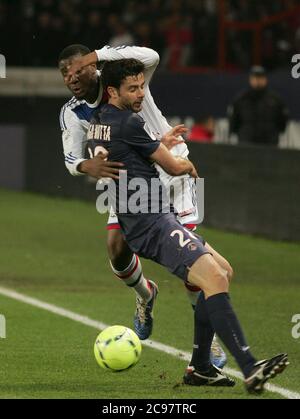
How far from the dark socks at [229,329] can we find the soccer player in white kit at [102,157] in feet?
2.47

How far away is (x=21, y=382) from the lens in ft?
26.3

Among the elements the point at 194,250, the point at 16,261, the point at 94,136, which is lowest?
the point at 16,261

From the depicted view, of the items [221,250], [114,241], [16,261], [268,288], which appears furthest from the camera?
[221,250]

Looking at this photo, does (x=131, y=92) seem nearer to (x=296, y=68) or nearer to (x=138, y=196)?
(x=138, y=196)

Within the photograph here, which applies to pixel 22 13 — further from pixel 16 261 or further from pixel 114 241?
pixel 114 241

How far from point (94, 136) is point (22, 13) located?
1836 centimetres

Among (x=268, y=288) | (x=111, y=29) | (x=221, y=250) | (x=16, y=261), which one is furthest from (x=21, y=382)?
(x=111, y=29)

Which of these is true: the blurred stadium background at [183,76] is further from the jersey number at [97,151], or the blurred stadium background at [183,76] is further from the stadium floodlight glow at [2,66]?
the jersey number at [97,151]

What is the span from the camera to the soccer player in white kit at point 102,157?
8.34 m

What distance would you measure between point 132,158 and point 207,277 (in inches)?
35.8

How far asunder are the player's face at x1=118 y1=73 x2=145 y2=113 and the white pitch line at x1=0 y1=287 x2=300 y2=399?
2008 mm

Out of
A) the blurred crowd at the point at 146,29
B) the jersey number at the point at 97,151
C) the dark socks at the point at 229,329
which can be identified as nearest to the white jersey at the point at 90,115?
the jersey number at the point at 97,151

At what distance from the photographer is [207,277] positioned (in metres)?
7.52

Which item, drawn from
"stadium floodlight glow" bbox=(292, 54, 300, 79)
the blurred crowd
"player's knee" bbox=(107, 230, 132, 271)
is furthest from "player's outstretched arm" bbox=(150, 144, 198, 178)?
the blurred crowd
